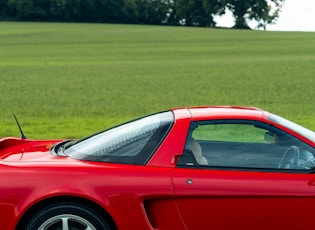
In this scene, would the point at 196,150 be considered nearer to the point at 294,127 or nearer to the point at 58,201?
the point at 294,127

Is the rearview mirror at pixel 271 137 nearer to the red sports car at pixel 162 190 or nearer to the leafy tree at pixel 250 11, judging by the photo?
the red sports car at pixel 162 190

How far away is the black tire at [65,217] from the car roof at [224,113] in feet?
3.22

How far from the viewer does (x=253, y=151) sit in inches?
178

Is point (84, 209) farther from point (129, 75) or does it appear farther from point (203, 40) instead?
point (203, 40)

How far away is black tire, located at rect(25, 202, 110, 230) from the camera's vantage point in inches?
164

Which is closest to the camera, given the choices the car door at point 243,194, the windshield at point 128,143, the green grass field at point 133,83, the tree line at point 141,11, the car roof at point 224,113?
the car door at point 243,194

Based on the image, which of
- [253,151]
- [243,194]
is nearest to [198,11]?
[253,151]

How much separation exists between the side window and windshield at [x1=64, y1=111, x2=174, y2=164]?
23cm

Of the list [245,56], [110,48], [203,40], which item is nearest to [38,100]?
[245,56]

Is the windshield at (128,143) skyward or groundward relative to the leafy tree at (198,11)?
skyward

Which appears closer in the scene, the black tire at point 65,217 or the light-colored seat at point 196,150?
the black tire at point 65,217

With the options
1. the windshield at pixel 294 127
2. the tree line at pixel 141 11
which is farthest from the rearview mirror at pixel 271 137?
the tree line at pixel 141 11

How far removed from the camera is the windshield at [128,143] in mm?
4301

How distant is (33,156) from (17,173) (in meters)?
0.40
